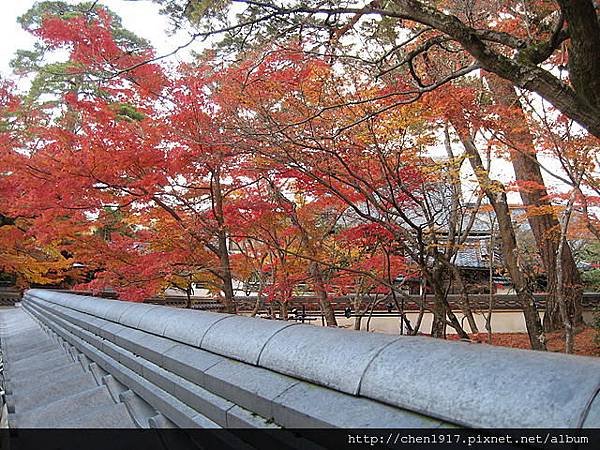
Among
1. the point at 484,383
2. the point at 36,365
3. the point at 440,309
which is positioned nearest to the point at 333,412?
the point at 484,383

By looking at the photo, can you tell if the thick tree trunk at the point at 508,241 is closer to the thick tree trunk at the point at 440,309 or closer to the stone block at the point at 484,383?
the thick tree trunk at the point at 440,309

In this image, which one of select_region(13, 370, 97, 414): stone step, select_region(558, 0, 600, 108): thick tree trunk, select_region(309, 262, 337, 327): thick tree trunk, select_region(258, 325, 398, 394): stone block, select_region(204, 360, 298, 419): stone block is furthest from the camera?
select_region(309, 262, 337, 327): thick tree trunk

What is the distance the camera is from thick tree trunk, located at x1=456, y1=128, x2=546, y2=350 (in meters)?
8.87

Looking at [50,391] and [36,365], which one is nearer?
[50,391]

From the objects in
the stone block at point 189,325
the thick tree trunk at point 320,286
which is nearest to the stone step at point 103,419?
the stone block at point 189,325

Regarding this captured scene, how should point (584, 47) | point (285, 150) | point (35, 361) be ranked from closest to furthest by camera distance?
1. point (584, 47)
2. point (35, 361)
3. point (285, 150)

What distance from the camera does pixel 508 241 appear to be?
399 inches

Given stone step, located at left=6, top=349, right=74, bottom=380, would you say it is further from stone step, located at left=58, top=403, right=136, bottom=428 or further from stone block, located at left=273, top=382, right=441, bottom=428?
stone block, located at left=273, top=382, right=441, bottom=428

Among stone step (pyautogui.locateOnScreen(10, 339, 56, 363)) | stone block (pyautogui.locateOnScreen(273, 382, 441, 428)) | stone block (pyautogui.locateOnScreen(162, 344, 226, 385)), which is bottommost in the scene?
stone step (pyautogui.locateOnScreen(10, 339, 56, 363))

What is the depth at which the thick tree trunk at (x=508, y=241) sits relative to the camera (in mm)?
8867

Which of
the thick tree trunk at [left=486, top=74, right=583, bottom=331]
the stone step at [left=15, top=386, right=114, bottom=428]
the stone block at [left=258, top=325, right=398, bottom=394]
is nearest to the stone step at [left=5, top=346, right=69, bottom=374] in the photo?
the stone step at [left=15, top=386, right=114, bottom=428]

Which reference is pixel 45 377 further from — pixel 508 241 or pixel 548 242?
pixel 548 242

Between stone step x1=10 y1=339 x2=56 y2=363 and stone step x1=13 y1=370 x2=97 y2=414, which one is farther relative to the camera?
stone step x1=10 y1=339 x2=56 y2=363

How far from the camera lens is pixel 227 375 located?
5.79 ft
